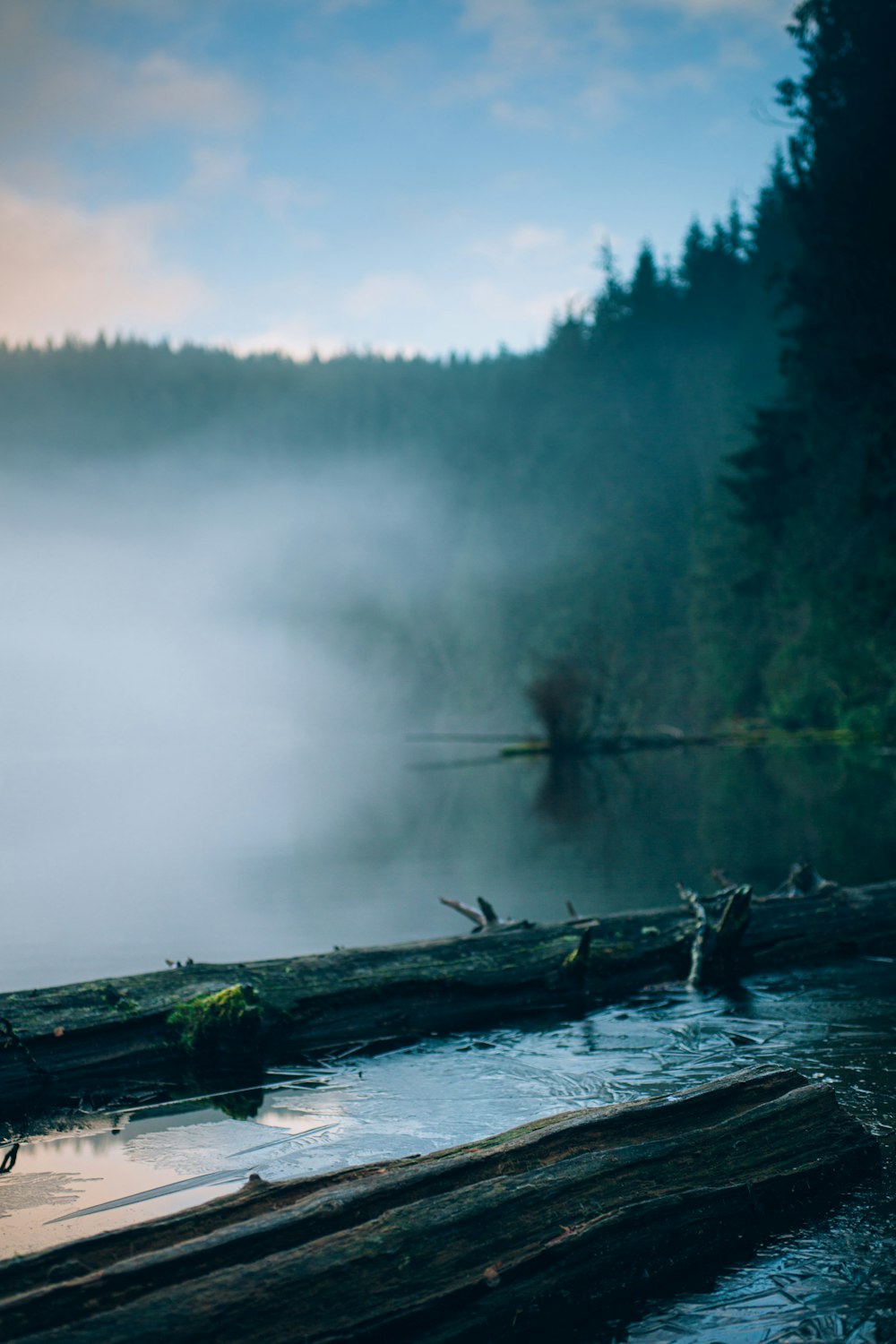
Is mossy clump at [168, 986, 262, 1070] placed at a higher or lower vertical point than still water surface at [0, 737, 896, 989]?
higher

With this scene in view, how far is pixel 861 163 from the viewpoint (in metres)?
31.4

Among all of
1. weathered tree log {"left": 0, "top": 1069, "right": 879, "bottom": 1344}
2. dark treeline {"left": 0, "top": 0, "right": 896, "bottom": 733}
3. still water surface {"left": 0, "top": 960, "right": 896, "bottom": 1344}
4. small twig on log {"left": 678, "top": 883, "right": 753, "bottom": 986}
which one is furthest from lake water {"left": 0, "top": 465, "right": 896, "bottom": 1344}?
dark treeline {"left": 0, "top": 0, "right": 896, "bottom": 733}

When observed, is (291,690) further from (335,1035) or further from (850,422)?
(335,1035)

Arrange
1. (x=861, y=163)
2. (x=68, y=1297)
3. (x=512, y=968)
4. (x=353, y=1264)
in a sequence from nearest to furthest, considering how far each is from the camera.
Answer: (x=68, y=1297) < (x=353, y=1264) < (x=512, y=968) < (x=861, y=163)

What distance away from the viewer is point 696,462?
106062 mm

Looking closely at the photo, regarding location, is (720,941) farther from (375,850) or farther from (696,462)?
(696,462)

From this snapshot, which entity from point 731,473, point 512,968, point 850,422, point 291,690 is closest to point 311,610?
point 291,690

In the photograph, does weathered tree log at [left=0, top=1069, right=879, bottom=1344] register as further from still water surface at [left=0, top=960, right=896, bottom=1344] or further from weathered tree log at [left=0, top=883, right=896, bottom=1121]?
weathered tree log at [left=0, top=883, right=896, bottom=1121]

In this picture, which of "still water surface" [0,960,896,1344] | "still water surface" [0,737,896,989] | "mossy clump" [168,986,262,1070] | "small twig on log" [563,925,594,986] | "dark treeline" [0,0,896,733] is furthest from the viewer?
"dark treeline" [0,0,896,733]

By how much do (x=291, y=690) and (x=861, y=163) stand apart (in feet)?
434

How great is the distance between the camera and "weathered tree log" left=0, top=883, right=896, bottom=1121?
7188mm

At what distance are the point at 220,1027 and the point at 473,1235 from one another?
390cm

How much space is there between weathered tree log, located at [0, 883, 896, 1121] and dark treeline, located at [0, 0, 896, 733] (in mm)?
22343

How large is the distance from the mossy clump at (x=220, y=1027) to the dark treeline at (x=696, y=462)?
26219mm
